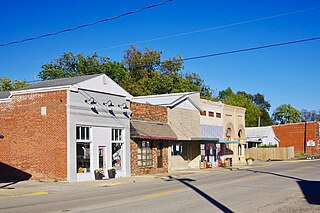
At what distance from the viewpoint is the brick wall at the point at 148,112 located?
113 feet

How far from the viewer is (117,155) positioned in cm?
3191

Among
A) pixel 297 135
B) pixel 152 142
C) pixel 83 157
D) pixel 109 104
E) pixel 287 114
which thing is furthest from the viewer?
pixel 287 114

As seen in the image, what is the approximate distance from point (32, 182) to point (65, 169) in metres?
2.11

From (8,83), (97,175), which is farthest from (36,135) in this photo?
(8,83)

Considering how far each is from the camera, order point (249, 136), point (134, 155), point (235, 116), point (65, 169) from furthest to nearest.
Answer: point (249, 136) → point (235, 116) → point (134, 155) → point (65, 169)

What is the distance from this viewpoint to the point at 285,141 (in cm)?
9050

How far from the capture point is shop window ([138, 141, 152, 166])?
34406mm

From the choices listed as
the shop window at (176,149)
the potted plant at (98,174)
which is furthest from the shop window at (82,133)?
the shop window at (176,149)

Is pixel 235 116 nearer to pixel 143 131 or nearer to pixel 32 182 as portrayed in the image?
pixel 143 131

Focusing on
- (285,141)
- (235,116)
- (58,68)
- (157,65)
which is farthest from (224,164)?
(285,141)

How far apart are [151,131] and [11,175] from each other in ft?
35.4

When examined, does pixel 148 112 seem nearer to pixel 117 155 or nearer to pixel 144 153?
pixel 144 153

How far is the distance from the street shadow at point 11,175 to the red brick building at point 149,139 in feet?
25.8

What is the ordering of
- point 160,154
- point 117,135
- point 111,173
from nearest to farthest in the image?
point 111,173 < point 117,135 < point 160,154
